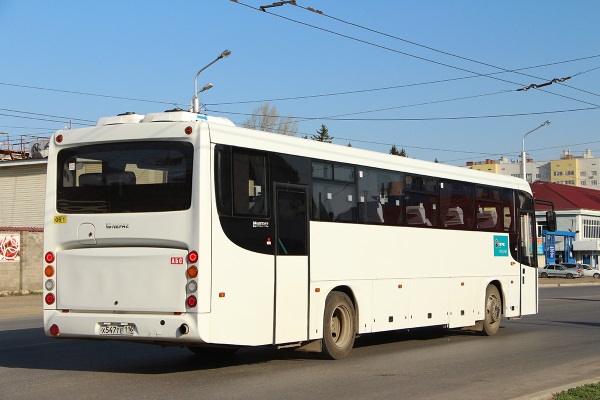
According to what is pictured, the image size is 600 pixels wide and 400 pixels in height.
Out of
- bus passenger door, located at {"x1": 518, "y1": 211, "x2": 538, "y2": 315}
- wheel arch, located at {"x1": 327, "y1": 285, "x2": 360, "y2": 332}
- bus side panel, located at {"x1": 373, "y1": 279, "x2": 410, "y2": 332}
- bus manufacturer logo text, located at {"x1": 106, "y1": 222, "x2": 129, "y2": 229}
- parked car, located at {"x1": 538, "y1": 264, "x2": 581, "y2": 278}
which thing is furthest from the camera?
parked car, located at {"x1": 538, "y1": 264, "x2": 581, "y2": 278}

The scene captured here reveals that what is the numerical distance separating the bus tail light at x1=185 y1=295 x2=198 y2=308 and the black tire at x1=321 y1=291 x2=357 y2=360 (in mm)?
2915

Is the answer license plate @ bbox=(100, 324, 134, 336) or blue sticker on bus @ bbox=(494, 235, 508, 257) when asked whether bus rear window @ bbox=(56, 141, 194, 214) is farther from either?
blue sticker on bus @ bbox=(494, 235, 508, 257)

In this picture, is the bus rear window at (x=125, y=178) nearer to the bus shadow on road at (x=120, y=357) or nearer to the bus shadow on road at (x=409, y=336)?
the bus shadow on road at (x=120, y=357)

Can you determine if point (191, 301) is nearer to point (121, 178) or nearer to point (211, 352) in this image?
point (121, 178)

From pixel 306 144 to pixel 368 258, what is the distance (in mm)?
2407

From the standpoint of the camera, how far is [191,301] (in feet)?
35.1

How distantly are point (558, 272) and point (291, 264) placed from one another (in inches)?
2807

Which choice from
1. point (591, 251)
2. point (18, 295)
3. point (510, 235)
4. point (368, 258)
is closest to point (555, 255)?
point (591, 251)

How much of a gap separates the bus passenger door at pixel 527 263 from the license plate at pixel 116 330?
1107 centimetres

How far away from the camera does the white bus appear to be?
429 inches

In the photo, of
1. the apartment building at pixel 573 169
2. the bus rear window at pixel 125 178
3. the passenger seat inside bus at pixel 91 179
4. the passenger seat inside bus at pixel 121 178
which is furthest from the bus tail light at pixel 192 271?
the apartment building at pixel 573 169

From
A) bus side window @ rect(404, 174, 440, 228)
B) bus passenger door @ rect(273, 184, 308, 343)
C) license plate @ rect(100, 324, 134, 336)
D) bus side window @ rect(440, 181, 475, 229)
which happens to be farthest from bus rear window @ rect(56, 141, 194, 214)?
bus side window @ rect(440, 181, 475, 229)

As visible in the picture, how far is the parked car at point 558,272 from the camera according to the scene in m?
78.4

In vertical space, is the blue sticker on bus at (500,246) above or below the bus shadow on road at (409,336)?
above
